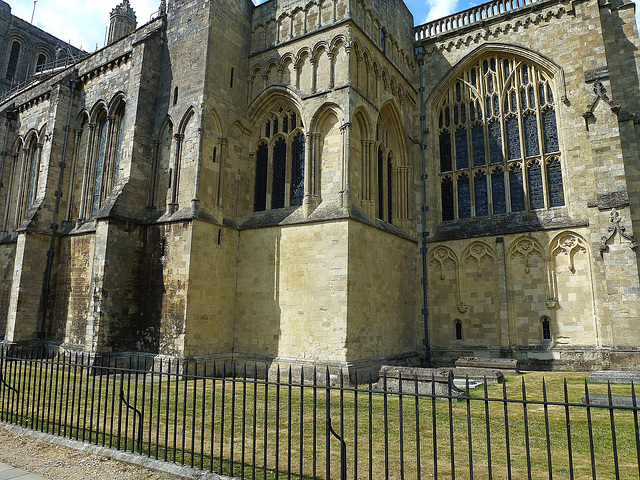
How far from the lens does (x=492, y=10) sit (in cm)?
1830

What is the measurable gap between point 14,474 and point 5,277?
1902 cm

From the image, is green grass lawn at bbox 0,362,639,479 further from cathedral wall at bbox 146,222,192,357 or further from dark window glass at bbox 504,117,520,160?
dark window glass at bbox 504,117,520,160

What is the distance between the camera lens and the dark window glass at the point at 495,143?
17.4m

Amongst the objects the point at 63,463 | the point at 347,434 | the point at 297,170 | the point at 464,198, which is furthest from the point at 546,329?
the point at 63,463

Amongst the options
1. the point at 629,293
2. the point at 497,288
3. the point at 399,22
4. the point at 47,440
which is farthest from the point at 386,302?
the point at 399,22

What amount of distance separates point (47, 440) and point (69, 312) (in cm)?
1195

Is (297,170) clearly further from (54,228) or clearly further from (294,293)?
(54,228)

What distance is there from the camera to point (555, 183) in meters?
16.1

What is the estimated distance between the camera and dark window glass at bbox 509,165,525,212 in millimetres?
16656

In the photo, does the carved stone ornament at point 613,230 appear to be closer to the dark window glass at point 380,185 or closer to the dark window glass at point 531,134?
the dark window glass at point 531,134

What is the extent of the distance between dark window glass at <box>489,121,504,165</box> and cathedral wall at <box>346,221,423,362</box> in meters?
4.65

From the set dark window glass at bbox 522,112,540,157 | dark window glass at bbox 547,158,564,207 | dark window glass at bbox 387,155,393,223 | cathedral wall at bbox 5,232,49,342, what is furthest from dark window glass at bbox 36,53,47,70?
dark window glass at bbox 547,158,564,207

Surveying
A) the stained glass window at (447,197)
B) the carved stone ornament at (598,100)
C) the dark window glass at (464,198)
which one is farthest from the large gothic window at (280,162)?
the carved stone ornament at (598,100)

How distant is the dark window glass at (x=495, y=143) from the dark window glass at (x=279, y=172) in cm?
808
